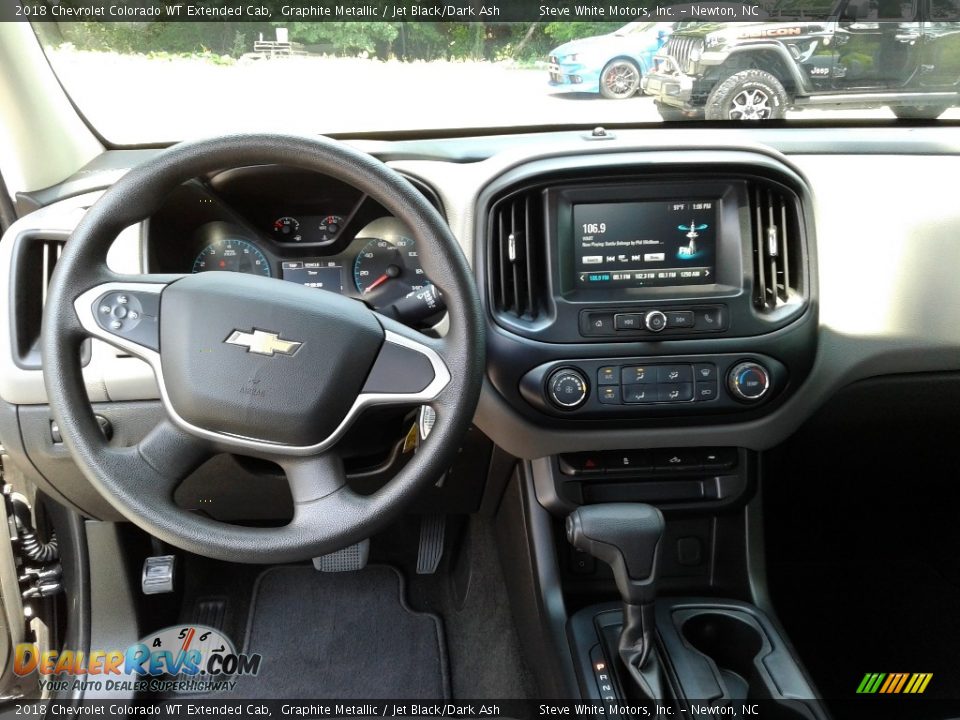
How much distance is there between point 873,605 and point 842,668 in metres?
0.27

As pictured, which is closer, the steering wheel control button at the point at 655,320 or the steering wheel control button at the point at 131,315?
the steering wheel control button at the point at 131,315

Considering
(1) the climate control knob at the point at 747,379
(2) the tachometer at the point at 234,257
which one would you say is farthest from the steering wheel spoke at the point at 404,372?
(1) the climate control knob at the point at 747,379

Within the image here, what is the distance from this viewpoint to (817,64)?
168 cm

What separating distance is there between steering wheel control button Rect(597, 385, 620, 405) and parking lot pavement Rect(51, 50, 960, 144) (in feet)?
2.08

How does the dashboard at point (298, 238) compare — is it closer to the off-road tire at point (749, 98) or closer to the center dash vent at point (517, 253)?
the center dash vent at point (517, 253)

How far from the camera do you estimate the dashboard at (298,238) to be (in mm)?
1588

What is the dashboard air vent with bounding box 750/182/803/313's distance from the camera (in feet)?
5.14

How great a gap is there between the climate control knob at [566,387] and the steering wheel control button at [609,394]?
0.03m

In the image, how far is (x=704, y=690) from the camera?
148 cm

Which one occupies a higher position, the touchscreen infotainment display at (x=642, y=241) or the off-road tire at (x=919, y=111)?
the off-road tire at (x=919, y=111)

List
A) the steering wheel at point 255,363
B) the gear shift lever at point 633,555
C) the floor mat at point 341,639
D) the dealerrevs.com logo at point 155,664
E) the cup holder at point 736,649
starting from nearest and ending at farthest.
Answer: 1. the steering wheel at point 255,363
2. the gear shift lever at point 633,555
3. the cup holder at point 736,649
4. the dealerrevs.com logo at point 155,664
5. the floor mat at point 341,639

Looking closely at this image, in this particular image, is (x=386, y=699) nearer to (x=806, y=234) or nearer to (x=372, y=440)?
(x=372, y=440)

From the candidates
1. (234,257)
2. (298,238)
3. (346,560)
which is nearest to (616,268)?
(298,238)

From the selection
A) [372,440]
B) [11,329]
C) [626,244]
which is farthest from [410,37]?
[11,329]
